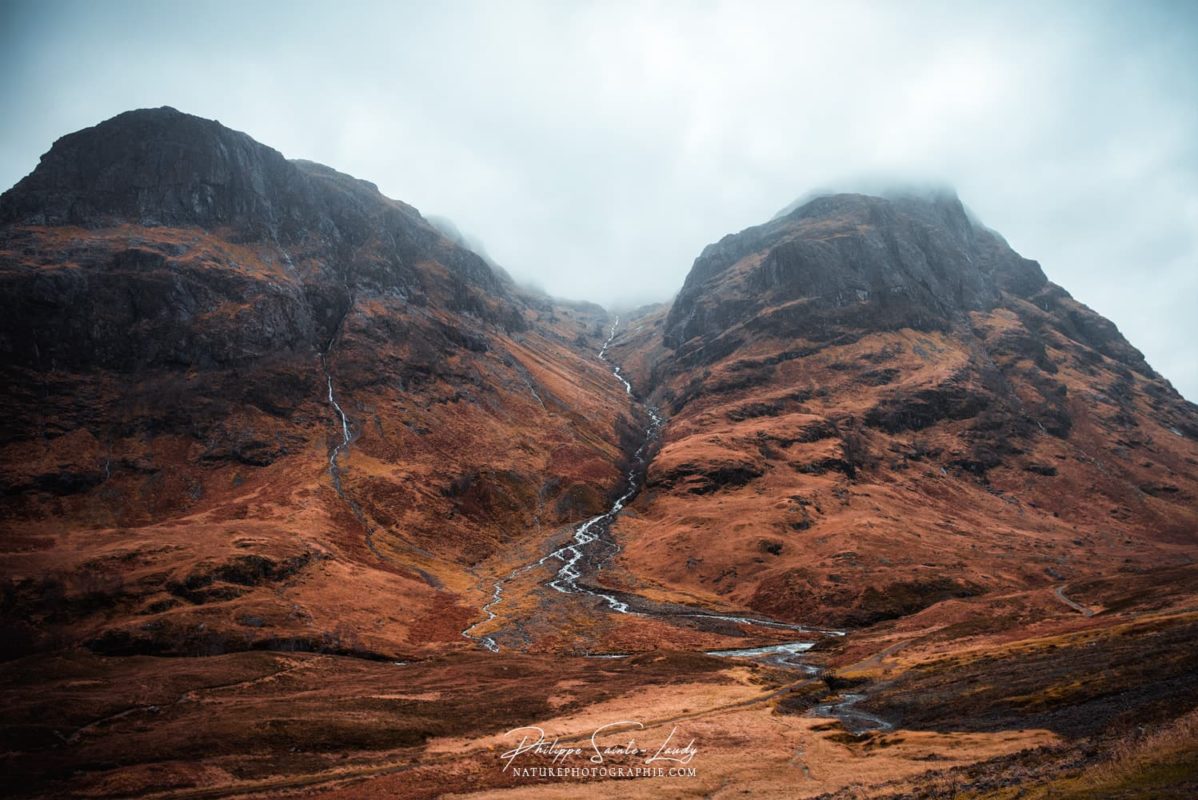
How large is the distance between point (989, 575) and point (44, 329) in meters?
247

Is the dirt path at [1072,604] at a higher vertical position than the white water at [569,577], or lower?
higher

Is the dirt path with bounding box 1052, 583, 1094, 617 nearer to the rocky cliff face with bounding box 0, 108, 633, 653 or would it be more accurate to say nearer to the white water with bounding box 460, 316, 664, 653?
the white water with bounding box 460, 316, 664, 653

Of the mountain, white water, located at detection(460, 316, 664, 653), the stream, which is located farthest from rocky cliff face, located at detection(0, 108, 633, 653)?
the stream

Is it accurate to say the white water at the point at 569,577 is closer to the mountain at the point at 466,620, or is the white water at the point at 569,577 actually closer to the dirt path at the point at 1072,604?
the mountain at the point at 466,620

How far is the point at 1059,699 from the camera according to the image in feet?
179

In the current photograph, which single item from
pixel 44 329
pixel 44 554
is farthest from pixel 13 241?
pixel 44 554
